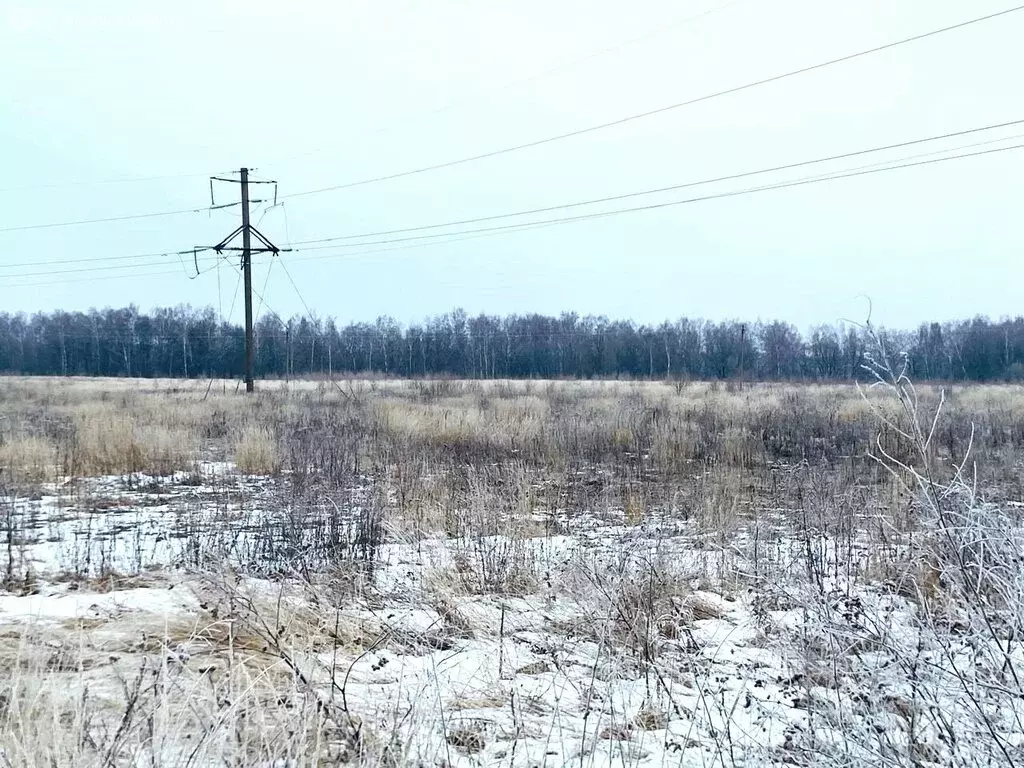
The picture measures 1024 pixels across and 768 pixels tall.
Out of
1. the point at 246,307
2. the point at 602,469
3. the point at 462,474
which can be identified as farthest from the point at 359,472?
the point at 246,307

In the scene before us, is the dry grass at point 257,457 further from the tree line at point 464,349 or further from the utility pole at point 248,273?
the tree line at point 464,349

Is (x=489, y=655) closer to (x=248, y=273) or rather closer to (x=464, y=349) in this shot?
(x=248, y=273)

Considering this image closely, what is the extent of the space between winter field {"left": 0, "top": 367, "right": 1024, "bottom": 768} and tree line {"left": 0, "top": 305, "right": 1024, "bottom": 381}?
57.7 metres

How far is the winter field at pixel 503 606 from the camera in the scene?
2414mm

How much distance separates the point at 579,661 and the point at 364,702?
1.11 meters

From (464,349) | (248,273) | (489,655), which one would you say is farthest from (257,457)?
(464,349)

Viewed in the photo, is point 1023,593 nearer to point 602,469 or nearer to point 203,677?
point 203,677

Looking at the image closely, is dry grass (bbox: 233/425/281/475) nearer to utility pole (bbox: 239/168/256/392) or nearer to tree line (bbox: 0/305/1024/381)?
utility pole (bbox: 239/168/256/392)

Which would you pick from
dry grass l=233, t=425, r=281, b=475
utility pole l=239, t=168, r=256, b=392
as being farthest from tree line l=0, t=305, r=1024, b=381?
dry grass l=233, t=425, r=281, b=475

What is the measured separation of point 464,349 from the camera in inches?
3125

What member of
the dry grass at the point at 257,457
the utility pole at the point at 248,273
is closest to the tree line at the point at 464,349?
the utility pole at the point at 248,273

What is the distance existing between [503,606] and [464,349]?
75984mm

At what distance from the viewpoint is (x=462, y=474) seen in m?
8.46

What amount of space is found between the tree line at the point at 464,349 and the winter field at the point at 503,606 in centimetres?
5765
